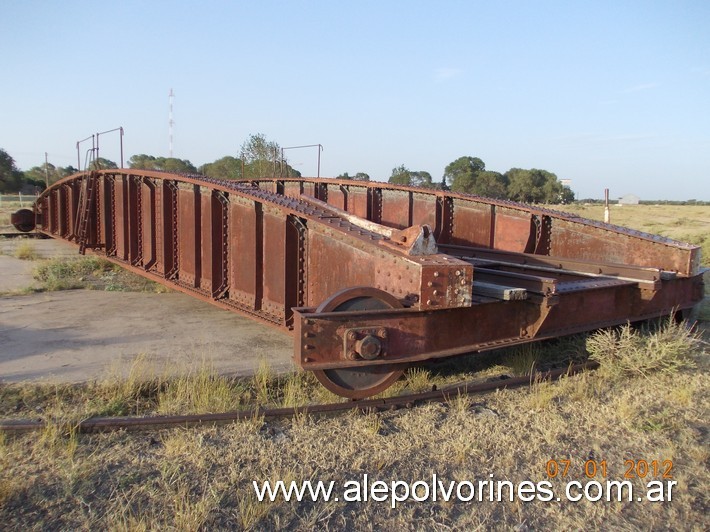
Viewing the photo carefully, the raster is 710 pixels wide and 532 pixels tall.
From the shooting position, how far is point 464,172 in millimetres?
61281

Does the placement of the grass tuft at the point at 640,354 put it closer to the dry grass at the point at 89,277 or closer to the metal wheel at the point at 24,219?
A: the dry grass at the point at 89,277

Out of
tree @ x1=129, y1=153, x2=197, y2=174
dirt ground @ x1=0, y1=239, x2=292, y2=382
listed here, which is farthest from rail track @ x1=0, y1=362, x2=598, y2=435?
tree @ x1=129, y1=153, x2=197, y2=174

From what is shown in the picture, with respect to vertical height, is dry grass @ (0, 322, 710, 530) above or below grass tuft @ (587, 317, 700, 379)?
below

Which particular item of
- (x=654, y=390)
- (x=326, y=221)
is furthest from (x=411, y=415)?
(x=654, y=390)

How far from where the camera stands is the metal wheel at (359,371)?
4.38 m

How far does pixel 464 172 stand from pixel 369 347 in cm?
5932

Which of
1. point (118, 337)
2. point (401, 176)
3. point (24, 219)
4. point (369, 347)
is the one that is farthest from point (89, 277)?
point (401, 176)

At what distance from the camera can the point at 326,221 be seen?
5.38 meters

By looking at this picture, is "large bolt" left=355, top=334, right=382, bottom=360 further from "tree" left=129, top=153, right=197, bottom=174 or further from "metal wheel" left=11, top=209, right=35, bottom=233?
"tree" left=129, top=153, right=197, bottom=174

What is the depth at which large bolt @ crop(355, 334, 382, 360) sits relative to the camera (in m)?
4.30

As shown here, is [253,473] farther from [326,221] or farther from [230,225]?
[230,225]

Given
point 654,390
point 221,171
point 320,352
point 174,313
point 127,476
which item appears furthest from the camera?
point 221,171

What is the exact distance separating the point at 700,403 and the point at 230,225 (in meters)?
5.37

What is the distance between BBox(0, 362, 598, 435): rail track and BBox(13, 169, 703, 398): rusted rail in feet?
0.54
